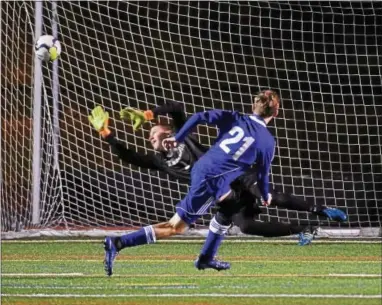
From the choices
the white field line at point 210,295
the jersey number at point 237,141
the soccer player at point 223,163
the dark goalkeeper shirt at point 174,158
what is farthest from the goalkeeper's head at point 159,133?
the white field line at point 210,295

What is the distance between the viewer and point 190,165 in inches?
271

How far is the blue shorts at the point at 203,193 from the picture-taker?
601cm

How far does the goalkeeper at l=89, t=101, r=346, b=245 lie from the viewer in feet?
19.1

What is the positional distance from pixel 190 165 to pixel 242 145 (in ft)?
3.25

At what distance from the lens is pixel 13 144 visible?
409 inches

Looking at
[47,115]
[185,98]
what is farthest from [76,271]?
[185,98]

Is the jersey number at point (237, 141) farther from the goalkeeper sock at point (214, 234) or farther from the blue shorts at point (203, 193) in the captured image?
the goalkeeper sock at point (214, 234)

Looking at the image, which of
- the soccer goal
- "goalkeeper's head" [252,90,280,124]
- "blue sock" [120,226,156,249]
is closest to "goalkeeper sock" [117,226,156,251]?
"blue sock" [120,226,156,249]

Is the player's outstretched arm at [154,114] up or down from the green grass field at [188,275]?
up

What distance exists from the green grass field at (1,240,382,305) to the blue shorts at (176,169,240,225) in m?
0.40

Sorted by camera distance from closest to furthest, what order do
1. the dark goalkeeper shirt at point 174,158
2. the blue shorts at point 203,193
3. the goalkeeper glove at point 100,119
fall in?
1. the goalkeeper glove at point 100,119
2. the blue shorts at point 203,193
3. the dark goalkeeper shirt at point 174,158

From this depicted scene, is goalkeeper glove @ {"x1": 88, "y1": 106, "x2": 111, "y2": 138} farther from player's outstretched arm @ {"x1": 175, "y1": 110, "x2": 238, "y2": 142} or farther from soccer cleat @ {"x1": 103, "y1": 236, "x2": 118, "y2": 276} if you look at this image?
soccer cleat @ {"x1": 103, "y1": 236, "x2": 118, "y2": 276}

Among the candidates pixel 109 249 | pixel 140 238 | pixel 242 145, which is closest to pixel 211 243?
pixel 140 238

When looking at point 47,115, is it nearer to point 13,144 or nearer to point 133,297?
point 13,144
